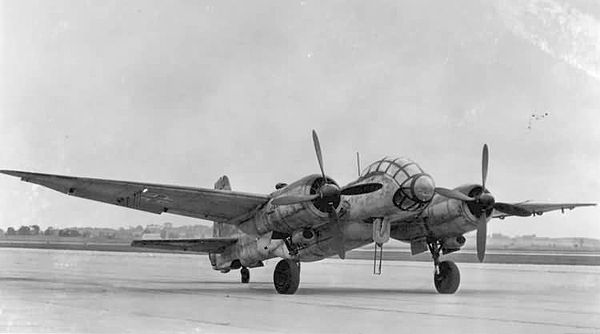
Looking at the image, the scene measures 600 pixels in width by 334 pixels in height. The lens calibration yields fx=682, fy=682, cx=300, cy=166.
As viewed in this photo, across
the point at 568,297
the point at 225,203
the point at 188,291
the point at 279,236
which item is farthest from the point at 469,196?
the point at 188,291

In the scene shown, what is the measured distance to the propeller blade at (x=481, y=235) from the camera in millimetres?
17478

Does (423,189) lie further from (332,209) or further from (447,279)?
(447,279)

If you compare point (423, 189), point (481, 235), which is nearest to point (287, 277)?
point (423, 189)

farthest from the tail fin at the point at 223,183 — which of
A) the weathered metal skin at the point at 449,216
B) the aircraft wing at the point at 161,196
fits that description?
the weathered metal skin at the point at 449,216

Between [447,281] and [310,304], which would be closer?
[310,304]

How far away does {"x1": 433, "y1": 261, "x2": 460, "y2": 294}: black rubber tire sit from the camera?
18438mm

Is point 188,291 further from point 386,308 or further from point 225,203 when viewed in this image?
point 386,308

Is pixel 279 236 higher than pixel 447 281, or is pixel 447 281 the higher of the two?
pixel 279 236

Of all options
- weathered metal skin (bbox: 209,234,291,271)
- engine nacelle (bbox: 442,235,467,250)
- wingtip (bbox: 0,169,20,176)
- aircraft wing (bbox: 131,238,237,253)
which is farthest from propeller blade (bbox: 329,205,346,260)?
wingtip (bbox: 0,169,20,176)

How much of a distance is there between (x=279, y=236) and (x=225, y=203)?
5.67 feet

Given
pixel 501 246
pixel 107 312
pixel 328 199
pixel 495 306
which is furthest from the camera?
pixel 501 246

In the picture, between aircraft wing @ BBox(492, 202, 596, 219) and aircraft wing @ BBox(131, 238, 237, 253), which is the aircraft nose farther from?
aircraft wing @ BBox(131, 238, 237, 253)

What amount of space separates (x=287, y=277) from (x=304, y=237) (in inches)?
44.7

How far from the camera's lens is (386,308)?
13.9 m
